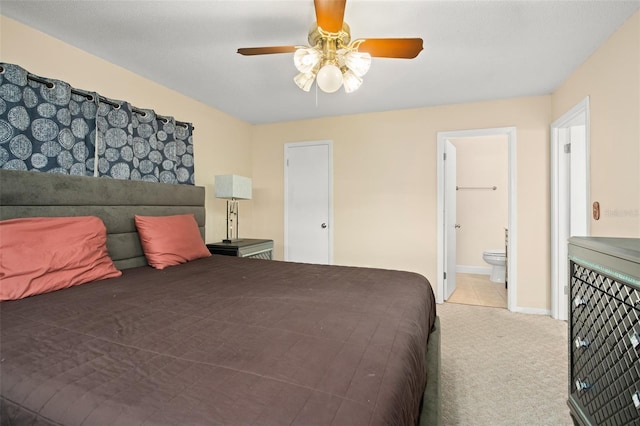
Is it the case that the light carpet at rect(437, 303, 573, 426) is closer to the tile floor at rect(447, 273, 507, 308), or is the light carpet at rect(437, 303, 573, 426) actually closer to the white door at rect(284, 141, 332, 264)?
the tile floor at rect(447, 273, 507, 308)

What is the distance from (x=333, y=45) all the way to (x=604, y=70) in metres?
2.15

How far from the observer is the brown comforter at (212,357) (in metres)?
0.73

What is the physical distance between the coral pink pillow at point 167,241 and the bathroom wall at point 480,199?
4.57 meters

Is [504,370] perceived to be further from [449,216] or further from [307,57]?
[307,57]

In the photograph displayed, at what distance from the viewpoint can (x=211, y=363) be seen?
91cm

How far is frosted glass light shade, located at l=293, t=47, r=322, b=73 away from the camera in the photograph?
167cm

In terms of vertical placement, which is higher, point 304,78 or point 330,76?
point 304,78

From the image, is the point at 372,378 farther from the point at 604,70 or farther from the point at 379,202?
the point at 379,202

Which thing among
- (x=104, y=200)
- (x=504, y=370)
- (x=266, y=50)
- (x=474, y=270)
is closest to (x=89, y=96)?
(x=104, y=200)

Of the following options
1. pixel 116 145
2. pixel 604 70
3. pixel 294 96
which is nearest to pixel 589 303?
pixel 604 70

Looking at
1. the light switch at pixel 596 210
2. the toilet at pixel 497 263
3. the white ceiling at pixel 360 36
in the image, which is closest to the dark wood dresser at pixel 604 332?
the light switch at pixel 596 210

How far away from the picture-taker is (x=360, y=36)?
2158 mm

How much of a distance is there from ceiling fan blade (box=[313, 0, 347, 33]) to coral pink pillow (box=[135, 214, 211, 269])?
194 cm

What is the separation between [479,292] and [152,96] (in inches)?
184
